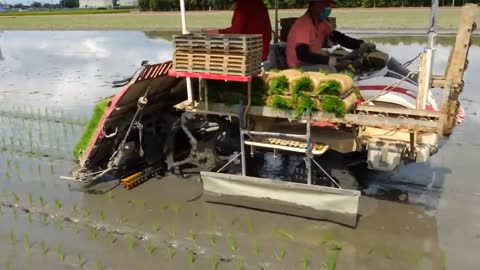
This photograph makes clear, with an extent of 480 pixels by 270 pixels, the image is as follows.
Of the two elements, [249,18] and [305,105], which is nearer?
[305,105]

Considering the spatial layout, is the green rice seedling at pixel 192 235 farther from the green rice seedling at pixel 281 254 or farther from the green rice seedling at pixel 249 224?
the green rice seedling at pixel 281 254

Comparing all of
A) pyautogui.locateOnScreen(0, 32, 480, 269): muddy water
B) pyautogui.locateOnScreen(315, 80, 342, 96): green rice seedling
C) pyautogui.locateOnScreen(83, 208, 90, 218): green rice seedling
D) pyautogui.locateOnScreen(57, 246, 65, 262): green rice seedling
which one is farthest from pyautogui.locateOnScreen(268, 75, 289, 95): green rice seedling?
pyautogui.locateOnScreen(57, 246, 65, 262): green rice seedling

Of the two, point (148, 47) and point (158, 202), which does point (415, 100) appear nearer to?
point (158, 202)

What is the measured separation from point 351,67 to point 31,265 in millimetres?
4713

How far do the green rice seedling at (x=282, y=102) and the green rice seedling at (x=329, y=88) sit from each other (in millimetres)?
354

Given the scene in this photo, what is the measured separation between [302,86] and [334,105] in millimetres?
433

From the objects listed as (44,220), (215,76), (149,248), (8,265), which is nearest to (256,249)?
(149,248)

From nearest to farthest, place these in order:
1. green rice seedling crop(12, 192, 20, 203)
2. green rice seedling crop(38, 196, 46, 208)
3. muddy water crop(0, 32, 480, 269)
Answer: muddy water crop(0, 32, 480, 269) → green rice seedling crop(38, 196, 46, 208) → green rice seedling crop(12, 192, 20, 203)

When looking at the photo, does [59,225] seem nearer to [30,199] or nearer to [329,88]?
[30,199]

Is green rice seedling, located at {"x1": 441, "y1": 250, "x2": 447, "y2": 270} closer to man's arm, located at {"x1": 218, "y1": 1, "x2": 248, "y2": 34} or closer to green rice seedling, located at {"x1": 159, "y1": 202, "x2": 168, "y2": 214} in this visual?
green rice seedling, located at {"x1": 159, "y1": 202, "x2": 168, "y2": 214}

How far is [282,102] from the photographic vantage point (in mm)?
5848

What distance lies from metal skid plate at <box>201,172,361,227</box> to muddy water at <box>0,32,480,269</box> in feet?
0.46

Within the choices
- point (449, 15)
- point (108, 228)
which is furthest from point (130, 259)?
point (449, 15)

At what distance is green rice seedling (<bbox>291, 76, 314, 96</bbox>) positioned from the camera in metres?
5.68
